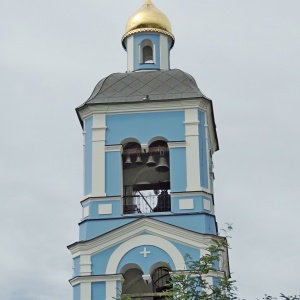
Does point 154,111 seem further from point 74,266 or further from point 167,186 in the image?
point 74,266

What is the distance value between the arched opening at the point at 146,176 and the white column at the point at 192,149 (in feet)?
1.38

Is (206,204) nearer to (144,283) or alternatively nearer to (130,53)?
(144,283)

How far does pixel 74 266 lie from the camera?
1745 centimetres

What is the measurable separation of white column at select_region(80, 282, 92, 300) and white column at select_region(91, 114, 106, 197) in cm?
150

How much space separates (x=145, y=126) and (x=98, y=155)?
92 cm

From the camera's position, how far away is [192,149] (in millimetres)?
17875

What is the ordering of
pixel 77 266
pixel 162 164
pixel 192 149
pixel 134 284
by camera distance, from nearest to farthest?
pixel 77 266 → pixel 134 284 → pixel 192 149 → pixel 162 164

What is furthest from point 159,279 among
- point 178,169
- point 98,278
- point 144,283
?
point 178,169

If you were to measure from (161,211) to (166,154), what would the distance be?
95cm

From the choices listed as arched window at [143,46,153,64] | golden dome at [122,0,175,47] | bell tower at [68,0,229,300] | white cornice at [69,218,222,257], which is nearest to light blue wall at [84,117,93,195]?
bell tower at [68,0,229,300]

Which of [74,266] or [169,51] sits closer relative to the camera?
[74,266]

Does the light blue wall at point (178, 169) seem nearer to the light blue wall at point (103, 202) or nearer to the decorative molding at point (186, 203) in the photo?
the decorative molding at point (186, 203)

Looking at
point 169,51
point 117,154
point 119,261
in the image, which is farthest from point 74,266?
point 169,51

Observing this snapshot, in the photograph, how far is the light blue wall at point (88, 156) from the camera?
58.9 feet
